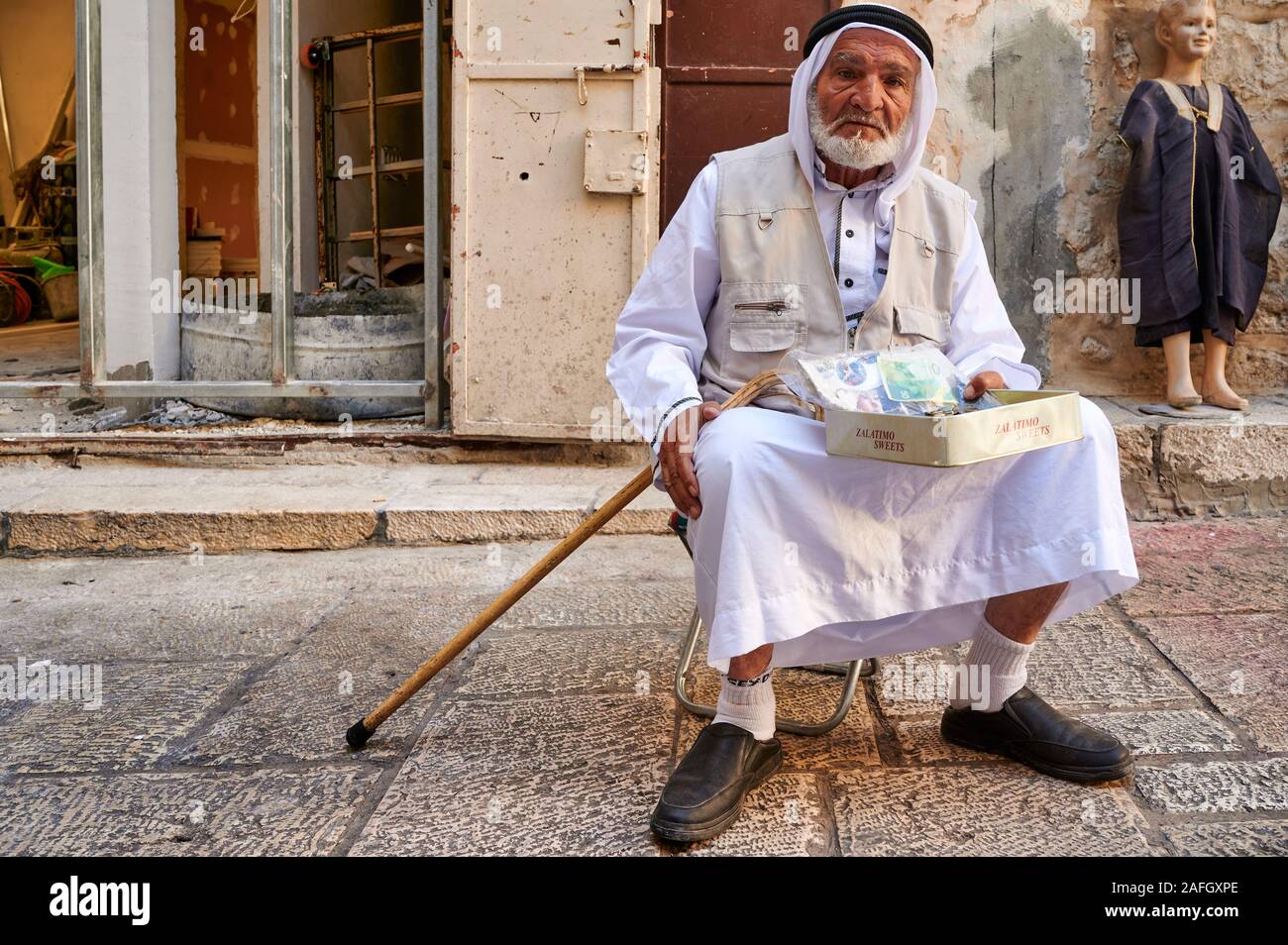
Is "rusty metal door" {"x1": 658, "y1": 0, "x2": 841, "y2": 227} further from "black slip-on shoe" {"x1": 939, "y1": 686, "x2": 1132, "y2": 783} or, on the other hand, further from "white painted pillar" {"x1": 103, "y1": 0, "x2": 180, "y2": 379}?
"black slip-on shoe" {"x1": 939, "y1": 686, "x2": 1132, "y2": 783}

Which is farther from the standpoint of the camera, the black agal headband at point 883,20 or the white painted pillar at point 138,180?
the white painted pillar at point 138,180

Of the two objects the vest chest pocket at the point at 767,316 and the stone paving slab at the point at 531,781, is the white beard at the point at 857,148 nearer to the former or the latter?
the vest chest pocket at the point at 767,316

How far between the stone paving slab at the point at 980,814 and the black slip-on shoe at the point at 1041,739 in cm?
3

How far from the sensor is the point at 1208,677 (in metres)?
2.98

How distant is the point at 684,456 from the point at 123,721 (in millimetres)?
1566

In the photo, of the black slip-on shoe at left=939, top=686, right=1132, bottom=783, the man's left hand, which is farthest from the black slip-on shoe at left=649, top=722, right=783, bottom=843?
the man's left hand

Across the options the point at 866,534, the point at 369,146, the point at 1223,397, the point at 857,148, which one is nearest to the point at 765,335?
the point at 857,148

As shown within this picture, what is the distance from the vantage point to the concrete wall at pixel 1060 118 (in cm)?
495

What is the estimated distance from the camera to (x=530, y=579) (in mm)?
2578

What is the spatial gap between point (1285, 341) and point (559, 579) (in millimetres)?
3445

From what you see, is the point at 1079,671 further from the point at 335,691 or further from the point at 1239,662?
the point at 335,691

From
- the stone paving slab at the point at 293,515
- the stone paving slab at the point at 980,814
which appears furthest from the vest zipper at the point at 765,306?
the stone paving slab at the point at 293,515

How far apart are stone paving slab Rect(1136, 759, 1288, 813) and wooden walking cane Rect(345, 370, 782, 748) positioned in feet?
3.75

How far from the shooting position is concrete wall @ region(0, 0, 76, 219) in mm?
10789
